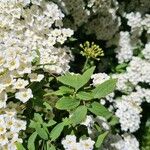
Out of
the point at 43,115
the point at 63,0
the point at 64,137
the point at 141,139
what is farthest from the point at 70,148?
the point at 141,139

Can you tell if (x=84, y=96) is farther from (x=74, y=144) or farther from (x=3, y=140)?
(x=3, y=140)

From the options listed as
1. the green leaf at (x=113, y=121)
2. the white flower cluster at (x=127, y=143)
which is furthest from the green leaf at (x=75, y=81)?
the green leaf at (x=113, y=121)

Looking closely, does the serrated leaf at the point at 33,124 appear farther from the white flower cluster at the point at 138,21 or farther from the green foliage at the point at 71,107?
the white flower cluster at the point at 138,21

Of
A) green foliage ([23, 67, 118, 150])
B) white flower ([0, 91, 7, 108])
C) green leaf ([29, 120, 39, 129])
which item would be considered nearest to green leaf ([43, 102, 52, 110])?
green foliage ([23, 67, 118, 150])

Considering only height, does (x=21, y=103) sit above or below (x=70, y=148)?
above

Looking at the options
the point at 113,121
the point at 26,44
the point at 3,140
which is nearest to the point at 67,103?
the point at 3,140

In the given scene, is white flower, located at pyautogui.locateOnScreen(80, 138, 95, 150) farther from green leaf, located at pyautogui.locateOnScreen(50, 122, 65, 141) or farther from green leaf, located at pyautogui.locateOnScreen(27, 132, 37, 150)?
green leaf, located at pyautogui.locateOnScreen(27, 132, 37, 150)

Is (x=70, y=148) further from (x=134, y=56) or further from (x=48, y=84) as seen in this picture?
(x=134, y=56)
